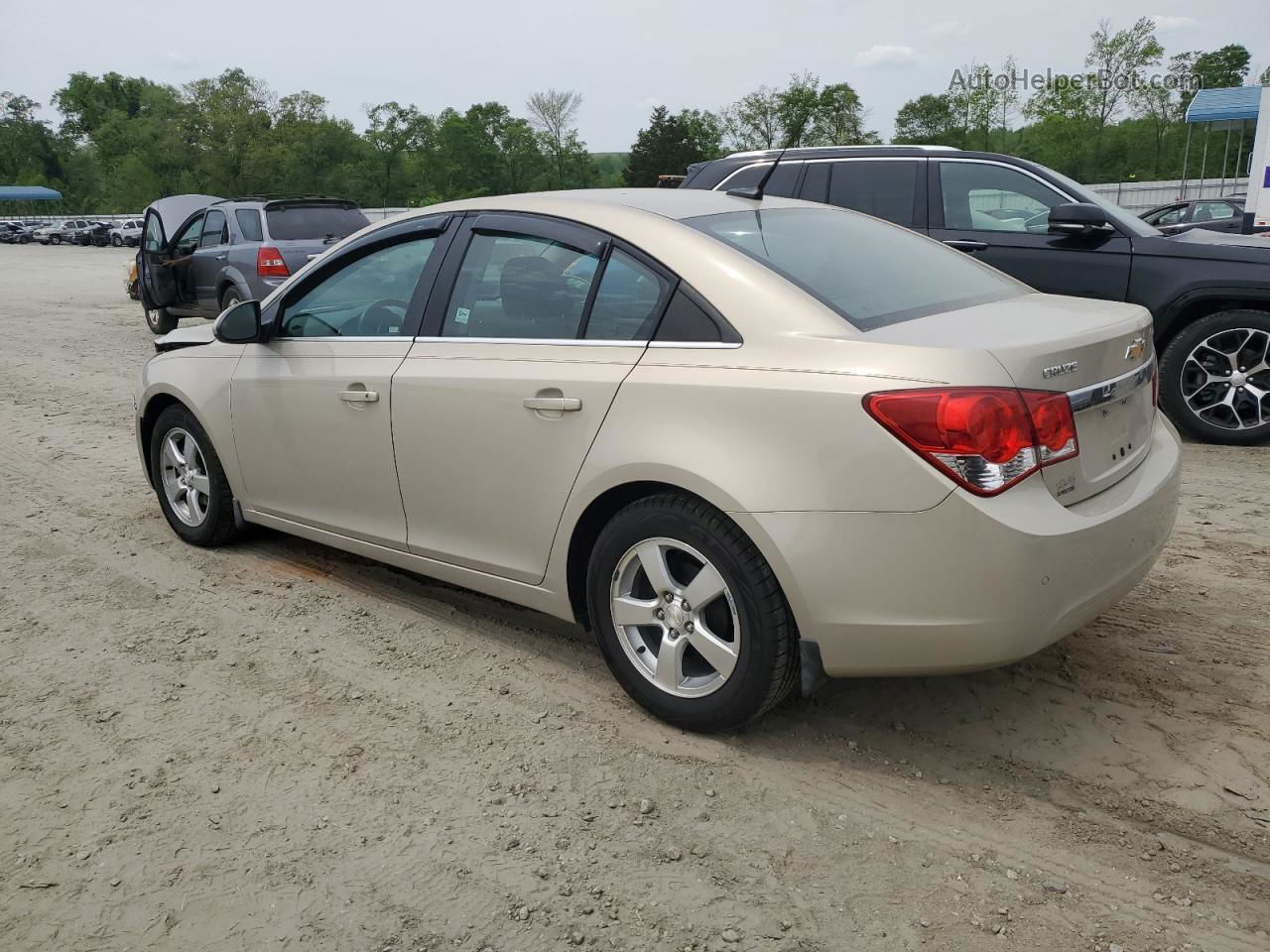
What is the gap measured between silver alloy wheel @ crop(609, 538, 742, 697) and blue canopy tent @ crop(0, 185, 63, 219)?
363ft

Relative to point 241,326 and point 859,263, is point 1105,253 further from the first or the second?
point 241,326

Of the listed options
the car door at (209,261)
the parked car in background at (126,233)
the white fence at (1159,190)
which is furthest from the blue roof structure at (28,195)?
the car door at (209,261)

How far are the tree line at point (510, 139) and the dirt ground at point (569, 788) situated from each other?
41.5m

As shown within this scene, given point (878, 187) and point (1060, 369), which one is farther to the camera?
point (878, 187)

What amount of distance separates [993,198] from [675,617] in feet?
18.0

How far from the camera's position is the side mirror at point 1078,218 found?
691 cm

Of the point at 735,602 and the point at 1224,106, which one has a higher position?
the point at 1224,106

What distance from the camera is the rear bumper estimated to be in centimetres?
274

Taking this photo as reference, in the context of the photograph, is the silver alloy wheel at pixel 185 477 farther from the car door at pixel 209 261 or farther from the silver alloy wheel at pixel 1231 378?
the car door at pixel 209 261

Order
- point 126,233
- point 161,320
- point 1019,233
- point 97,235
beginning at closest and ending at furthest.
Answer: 1. point 1019,233
2. point 161,320
3. point 126,233
4. point 97,235

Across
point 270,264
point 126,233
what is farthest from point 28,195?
point 270,264

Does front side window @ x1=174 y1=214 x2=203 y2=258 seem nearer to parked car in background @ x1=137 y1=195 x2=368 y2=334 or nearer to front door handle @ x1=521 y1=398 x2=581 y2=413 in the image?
parked car in background @ x1=137 y1=195 x2=368 y2=334

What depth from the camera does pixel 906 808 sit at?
2.98 meters

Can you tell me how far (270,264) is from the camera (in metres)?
12.7
